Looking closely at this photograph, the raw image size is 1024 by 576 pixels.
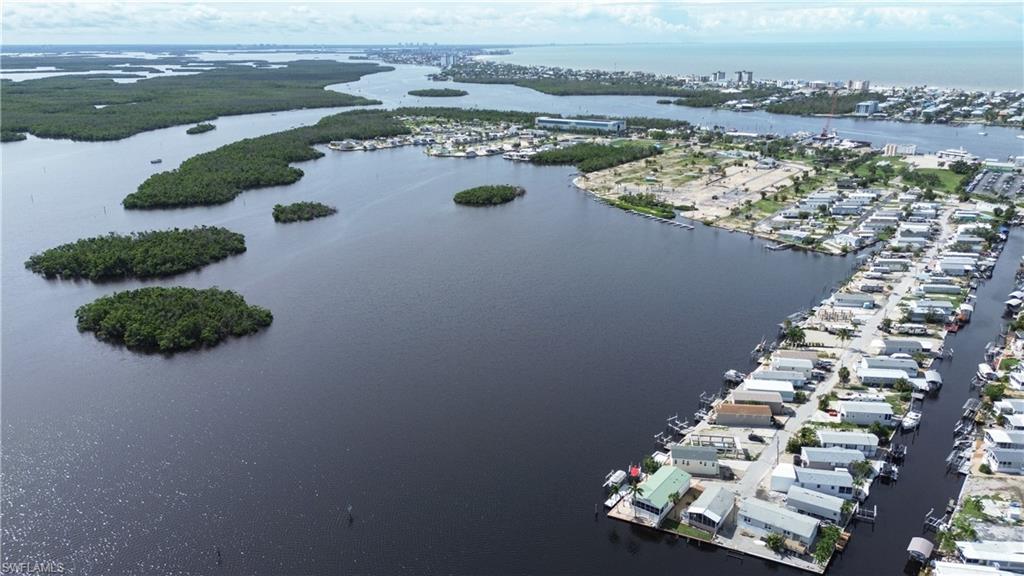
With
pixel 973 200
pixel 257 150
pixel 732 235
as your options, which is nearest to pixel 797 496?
pixel 732 235

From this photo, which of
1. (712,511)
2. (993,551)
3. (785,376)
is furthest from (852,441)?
(712,511)

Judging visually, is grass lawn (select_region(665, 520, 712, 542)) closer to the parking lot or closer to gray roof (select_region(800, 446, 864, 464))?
gray roof (select_region(800, 446, 864, 464))


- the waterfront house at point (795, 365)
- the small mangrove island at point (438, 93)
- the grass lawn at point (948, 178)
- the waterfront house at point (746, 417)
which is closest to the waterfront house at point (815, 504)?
the waterfront house at point (746, 417)

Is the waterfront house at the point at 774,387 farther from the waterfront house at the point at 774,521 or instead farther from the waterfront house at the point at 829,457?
the waterfront house at the point at 774,521

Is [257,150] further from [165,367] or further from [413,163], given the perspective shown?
[165,367]

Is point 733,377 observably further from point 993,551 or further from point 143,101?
point 143,101

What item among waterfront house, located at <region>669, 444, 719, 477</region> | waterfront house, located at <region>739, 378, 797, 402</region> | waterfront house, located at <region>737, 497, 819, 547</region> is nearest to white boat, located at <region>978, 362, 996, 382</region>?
waterfront house, located at <region>739, 378, 797, 402</region>
